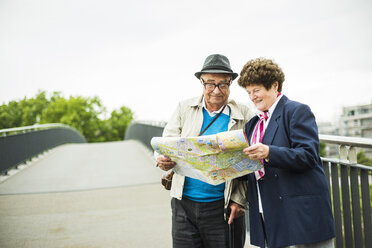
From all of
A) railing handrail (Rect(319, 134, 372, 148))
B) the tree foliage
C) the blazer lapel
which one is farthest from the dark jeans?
the tree foliage

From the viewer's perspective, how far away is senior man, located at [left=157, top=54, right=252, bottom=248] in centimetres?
264

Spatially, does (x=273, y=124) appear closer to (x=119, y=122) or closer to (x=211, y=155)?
(x=211, y=155)

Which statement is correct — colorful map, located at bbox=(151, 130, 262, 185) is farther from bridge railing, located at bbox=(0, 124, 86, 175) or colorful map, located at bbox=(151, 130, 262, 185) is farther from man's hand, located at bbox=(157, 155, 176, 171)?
bridge railing, located at bbox=(0, 124, 86, 175)

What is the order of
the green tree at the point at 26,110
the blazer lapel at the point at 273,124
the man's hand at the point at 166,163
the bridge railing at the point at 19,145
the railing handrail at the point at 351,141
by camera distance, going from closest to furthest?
the blazer lapel at the point at 273,124 → the railing handrail at the point at 351,141 → the man's hand at the point at 166,163 → the bridge railing at the point at 19,145 → the green tree at the point at 26,110

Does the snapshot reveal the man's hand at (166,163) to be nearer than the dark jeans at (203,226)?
Yes

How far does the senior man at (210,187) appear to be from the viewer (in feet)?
8.66

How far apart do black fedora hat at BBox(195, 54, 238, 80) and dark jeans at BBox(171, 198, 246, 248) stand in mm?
1026

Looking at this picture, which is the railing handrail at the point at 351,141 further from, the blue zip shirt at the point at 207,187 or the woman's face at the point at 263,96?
the blue zip shirt at the point at 207,187

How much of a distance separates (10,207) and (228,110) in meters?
5.47

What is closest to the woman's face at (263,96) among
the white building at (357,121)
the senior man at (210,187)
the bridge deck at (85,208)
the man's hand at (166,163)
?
the senior man at (210,187)

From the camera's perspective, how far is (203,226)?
2.66 meters

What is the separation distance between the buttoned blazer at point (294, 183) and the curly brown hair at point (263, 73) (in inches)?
6.4

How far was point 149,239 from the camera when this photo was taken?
15.4 ft

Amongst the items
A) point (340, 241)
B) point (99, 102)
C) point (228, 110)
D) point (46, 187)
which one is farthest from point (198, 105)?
point (99, 102)
